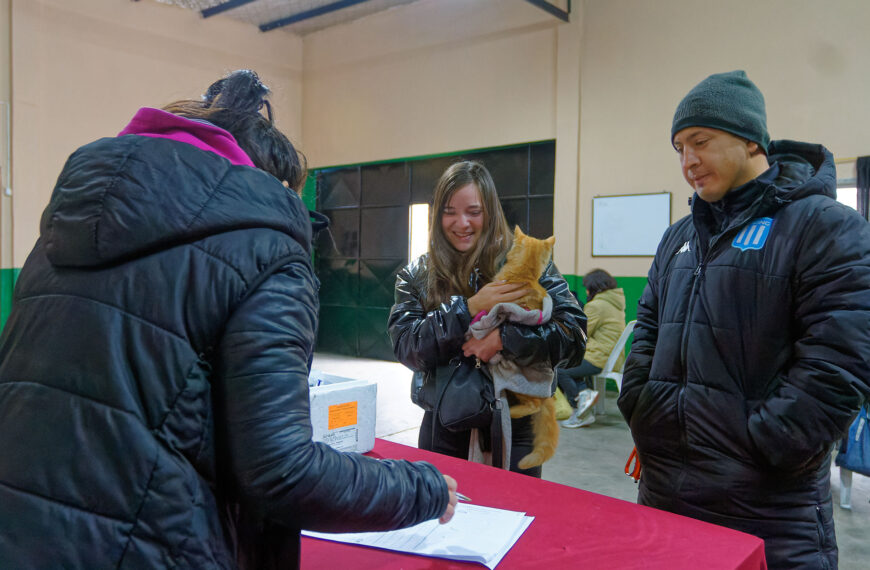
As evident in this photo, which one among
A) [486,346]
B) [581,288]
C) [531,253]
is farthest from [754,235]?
[581,288]

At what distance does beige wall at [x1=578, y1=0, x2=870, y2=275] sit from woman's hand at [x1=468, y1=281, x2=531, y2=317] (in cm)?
432

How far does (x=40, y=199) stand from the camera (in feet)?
20.7

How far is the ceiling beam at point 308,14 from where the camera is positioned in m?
6.93

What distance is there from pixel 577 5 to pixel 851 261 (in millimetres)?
5631

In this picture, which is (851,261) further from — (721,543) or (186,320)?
(186,320)

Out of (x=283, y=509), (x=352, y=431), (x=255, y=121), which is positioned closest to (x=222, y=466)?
(x=283, y=509)

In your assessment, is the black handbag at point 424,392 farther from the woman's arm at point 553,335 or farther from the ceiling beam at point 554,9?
the ceiling beam at point 554,9

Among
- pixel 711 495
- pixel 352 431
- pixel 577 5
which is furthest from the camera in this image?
pixel 577 5

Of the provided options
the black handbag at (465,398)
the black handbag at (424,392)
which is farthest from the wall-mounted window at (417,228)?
the black handbag at (465,398)

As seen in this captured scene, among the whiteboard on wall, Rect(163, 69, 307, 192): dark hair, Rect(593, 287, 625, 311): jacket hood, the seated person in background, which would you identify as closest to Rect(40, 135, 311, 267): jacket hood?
Rect(163, 69, 307, 192): dark hair

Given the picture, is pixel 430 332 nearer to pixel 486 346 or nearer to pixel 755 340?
pixel 486 346

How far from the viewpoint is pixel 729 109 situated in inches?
52.9

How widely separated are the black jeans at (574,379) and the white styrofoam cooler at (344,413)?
3320 millimetres

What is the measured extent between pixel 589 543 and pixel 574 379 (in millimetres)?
3849
